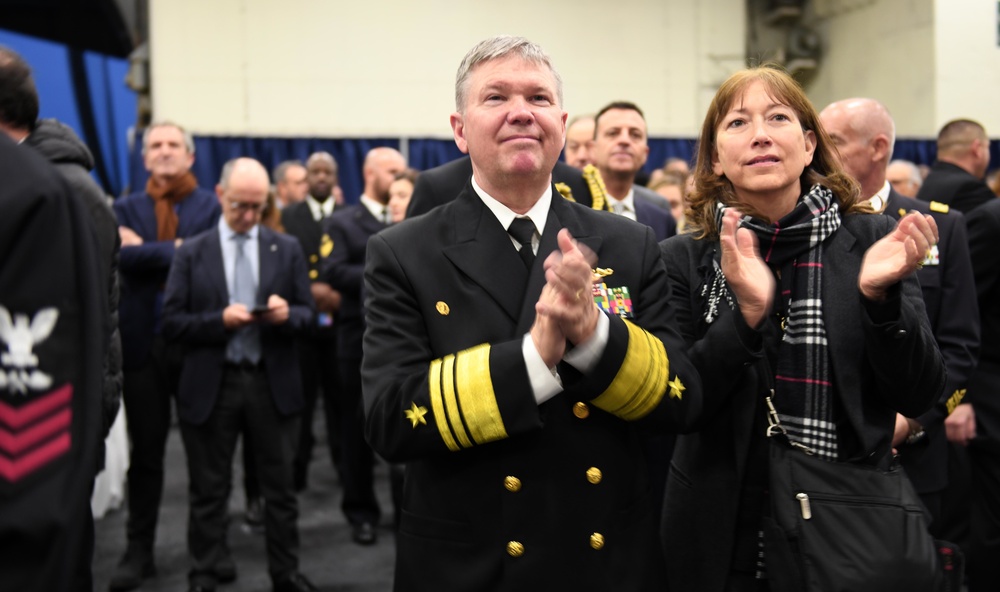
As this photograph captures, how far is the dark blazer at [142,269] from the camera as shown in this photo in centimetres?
417

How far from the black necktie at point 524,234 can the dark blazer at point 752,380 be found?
399 mm

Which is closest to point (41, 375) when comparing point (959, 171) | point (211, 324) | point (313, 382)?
point (211, 324)

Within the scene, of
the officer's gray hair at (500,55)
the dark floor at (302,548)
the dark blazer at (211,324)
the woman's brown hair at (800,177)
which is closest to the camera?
the officer's gray hair at (500,55)

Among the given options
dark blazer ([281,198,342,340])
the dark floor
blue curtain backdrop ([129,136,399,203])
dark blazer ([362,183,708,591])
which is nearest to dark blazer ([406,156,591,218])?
dark blazer ([362,183,708,591])

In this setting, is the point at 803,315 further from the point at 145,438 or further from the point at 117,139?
the point at 117,139

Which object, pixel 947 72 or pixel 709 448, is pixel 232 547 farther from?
pixel 947 72

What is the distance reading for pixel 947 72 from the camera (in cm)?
1050

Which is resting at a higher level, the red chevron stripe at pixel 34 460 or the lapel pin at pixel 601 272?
the lapel pin at pixel 601 272

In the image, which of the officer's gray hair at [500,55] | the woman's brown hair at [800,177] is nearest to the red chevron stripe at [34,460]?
the officer's gray hair at [500,55]

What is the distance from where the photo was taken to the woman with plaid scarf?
182cm

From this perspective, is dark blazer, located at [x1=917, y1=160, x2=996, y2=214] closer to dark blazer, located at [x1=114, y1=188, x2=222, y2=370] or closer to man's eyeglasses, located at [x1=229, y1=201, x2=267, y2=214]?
man's eyeglasses, located at [x1=229, y1=201, x2=267, y2=214]

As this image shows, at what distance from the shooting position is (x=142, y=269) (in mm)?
4285

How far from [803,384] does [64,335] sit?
4.46 ft

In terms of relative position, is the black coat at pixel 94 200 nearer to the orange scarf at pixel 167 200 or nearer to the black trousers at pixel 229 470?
the black trousers at pixel 229 470
